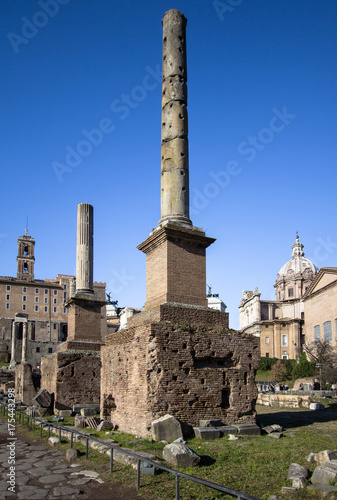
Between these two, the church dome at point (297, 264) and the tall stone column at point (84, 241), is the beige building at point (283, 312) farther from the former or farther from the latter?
the tall stone column at point (84, 241)

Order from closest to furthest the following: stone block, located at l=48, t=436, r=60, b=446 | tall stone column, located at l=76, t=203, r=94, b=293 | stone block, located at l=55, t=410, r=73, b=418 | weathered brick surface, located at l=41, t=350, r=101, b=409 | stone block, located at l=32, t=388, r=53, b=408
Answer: stone block, located at l=48, t=436, r=60, b=446
stone block, located at l=55, t=410, r=73, b=418
stone block, located at l=32, t=388, r=53, b=408
weathered brick surface, located at l=41, t=350, r=101, b=409
tall stone column, located at l=76, t=203, r=94, b=293

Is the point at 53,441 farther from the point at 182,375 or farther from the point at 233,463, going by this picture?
the point at 233,463

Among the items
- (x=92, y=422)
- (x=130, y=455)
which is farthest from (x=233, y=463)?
(x=92, y=422)

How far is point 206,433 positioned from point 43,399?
823cm

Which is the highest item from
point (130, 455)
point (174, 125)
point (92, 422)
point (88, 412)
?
point (174, 125)

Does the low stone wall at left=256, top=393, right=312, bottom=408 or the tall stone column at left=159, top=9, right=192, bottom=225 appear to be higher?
the tall stone column at left=159, top=9, right=192, bottom=225

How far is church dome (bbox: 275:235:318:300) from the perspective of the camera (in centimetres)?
7669

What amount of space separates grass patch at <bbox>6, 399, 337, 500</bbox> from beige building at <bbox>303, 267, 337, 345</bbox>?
38343 millimetres

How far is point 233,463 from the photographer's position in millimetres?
7180

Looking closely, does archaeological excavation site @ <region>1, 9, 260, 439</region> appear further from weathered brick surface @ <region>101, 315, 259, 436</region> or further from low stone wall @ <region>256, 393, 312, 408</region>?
low stone wall @ <region>256, 393, 312, 408</region>

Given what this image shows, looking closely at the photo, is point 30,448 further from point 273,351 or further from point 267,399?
point 273,351

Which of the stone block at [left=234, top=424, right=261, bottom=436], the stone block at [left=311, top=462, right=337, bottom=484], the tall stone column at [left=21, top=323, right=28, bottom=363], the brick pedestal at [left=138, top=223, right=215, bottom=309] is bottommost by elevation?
the tall stone column at [left=21, top=323, right=28, bottom=363]

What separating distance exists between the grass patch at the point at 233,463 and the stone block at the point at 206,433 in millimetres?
154

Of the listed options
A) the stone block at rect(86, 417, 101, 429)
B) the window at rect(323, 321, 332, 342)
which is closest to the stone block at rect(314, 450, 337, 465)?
the stone block at rect(86, 417, 101, 429)
